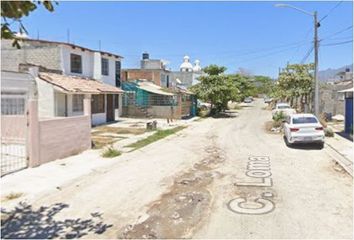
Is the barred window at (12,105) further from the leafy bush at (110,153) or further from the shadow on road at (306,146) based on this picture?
the shadow on road at (306,146)

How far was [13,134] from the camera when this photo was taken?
16.3 meters

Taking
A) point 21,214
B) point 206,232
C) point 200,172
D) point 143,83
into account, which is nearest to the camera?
point 206,232

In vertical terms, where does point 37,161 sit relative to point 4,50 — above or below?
below

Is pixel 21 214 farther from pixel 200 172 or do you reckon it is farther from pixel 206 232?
pixel 200 172

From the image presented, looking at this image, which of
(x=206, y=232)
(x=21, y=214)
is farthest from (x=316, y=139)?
(x=21, y=214)

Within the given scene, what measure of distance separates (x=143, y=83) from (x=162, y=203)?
114ft

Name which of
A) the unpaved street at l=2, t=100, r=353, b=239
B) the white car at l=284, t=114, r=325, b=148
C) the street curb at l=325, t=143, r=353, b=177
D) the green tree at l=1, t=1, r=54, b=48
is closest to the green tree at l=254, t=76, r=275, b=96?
the white car at l=284, t=114, r=325, b=148

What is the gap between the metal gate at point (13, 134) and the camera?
1265 centimetres

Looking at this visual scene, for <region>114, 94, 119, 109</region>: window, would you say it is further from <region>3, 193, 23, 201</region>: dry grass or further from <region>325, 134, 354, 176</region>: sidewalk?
<region>3, 193, 23, 201</region>: dry grass

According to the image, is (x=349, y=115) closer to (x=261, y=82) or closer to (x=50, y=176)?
Answer: (x=50, y=176)

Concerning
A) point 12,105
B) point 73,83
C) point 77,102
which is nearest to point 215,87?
point 77,102

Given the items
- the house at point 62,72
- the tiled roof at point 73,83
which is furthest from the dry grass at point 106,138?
the tiled roof at point 73,83

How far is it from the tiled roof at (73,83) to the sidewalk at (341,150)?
15078 mm

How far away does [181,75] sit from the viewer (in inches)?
2746
